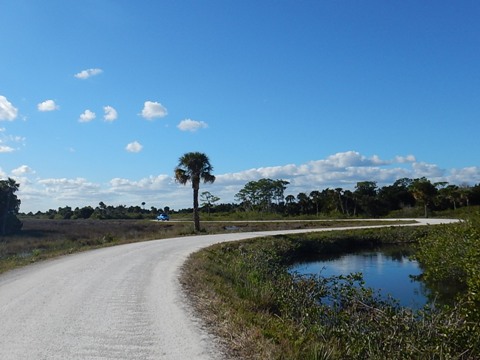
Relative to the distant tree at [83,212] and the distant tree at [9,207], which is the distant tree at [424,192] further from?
the distant tree at [83,212]

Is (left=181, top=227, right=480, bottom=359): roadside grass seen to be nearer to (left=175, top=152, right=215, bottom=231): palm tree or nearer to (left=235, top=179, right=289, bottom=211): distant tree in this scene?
(left=175, top=152, right=215, bottom=231): palm tree

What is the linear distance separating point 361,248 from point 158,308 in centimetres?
2936

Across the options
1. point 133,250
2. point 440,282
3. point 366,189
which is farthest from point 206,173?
point 366,189

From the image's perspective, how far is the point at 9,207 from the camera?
55719 millimetres

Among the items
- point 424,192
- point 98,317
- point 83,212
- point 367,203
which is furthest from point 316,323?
point 83,212

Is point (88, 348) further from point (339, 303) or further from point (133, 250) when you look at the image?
point (133, 250)

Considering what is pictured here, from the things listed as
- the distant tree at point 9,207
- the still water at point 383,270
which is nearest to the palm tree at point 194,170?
the still water at point 383,270

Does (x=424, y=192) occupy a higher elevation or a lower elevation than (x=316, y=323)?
higher

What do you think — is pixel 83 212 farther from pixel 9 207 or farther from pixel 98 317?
pixel 98 317

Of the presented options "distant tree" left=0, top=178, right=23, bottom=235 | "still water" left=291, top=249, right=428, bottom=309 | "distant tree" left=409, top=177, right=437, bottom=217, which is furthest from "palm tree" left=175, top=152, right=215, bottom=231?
"distant tree" left=409, top=177, right=437, bottom=217

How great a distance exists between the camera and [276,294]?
12.5 metres

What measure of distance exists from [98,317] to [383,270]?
1963cm

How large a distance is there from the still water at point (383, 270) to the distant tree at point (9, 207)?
37795mm

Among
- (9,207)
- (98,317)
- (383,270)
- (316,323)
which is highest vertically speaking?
(9,207)
